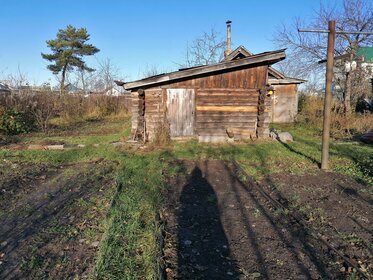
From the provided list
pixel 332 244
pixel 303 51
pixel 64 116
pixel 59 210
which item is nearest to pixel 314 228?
pixel 332 244

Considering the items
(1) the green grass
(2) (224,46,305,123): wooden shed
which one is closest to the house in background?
(1) the green grass

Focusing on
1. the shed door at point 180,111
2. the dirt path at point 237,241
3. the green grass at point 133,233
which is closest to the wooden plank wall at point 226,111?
the shed door at point 180,111

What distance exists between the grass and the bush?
1489mm

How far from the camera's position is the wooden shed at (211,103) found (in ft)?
46.9

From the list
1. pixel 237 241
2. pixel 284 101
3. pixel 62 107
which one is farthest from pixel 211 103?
pixel 62 107

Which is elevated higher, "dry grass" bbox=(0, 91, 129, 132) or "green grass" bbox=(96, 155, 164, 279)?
"dry grass" bbox=(0, 91, 129, 132)

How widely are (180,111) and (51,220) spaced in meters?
9.61

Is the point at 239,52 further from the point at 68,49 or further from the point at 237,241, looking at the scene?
the point at 68,49

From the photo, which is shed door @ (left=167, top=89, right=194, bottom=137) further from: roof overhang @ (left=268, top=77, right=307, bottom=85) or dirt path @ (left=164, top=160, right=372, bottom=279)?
roof overhang @ (left=268, top=77, right=307, bottom=85)

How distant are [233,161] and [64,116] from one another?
16956 millimetres

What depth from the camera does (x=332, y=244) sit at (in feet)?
15.6

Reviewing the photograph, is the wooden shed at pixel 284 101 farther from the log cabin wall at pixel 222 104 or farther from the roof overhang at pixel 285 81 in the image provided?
the log cabin wall at pixel 222 104

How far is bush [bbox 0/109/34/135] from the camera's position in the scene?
1675cm

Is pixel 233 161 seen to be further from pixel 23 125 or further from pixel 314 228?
pixel 23 125
